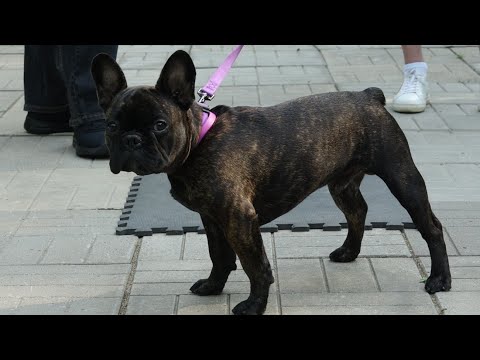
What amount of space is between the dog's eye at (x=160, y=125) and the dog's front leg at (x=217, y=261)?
0.75 metres

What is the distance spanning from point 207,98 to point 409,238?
5.61 feet

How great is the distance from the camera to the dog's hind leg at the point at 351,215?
4.74 meters

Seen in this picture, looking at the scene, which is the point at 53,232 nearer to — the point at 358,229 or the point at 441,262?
the point at 358,229

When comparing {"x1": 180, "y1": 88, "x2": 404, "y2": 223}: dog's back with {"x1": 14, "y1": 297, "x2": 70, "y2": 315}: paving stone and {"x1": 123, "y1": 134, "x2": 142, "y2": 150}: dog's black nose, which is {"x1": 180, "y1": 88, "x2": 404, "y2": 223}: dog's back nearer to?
{"x1": 123, "y1": 134, "x2": 142, "y2": 150}: dog's black nose

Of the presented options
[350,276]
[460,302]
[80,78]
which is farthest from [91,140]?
[460,302]

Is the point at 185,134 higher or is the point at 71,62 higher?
the point at 185,134

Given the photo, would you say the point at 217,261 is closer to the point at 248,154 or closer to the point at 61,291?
the point at 248,154

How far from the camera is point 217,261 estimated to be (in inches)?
173

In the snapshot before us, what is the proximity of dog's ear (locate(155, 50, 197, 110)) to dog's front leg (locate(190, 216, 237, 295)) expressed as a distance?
0.75m

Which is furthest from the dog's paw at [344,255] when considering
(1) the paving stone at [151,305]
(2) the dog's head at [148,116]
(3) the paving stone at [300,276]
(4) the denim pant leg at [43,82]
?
(4) the denim pant leg at [43,82]

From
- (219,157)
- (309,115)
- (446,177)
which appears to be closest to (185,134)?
(219,157)

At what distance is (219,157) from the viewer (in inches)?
156

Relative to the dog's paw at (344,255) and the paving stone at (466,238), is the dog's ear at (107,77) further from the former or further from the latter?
the paving stone at (466,238)
